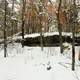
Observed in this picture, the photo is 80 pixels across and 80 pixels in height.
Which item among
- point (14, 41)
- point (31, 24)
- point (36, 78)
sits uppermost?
point (31, 24)

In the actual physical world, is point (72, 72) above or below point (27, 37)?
below

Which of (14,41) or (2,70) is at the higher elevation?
(14,41)

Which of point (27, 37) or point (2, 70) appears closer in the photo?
point (2, 70)

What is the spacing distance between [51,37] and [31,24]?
43.6 feet

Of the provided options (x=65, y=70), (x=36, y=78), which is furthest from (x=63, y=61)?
(x=36, y=78)

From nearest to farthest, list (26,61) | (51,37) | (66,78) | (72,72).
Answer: (66,78)
(72,72)
(26,61)
(51,37)

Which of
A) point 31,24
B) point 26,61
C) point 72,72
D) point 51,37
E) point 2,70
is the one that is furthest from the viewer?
point 31,24

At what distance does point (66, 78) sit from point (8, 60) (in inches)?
286

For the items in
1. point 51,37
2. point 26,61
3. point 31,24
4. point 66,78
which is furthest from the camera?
point 31,24

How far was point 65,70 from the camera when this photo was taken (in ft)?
45.9

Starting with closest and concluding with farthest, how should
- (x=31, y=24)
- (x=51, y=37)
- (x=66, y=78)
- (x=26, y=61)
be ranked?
(x=66, y=78) → (x=26, y=61) → (x=51, y=37) → (x=31, y=24)

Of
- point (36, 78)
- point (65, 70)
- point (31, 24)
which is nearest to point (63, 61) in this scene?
point (65, 70)

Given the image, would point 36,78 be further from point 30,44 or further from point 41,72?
point 30,44

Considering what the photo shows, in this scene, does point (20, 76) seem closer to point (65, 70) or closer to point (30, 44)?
point (65, 70)
